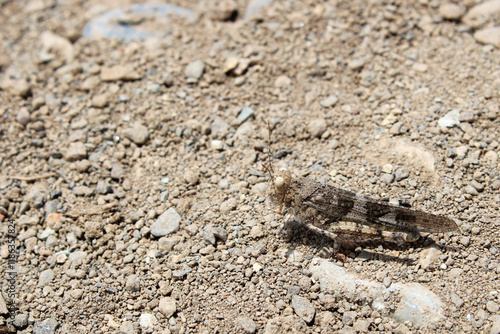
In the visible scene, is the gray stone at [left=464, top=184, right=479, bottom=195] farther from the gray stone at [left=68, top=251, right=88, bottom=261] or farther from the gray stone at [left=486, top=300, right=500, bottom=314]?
the gray stone at [left=68, top=251, right=88, bottom=261]

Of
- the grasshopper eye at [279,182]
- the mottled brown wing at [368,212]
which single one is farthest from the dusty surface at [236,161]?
the grasshopper eye at [279,182]

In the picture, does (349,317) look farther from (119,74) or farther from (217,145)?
(119,74)

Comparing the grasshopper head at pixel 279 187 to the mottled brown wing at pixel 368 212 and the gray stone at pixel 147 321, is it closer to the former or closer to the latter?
the mottled brown wing at pixel 368 212

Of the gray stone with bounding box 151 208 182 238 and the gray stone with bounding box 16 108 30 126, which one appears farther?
the gray stone with bounding box 16 108 30 126

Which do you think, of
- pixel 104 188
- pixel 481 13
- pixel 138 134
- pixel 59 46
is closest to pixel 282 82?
pixel 138 134

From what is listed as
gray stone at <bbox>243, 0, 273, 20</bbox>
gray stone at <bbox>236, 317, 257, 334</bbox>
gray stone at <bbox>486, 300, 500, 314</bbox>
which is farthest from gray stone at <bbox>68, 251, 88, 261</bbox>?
gray stone at <bbox>243, 0, 273, 20</bbox>

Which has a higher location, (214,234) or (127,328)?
(214,234)

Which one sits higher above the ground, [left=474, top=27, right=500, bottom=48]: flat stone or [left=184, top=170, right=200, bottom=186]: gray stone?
[left=474, top=27, right=500, bottom=48]: flat stone
